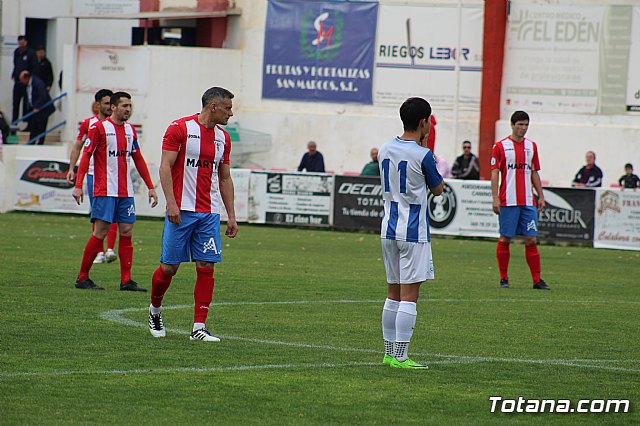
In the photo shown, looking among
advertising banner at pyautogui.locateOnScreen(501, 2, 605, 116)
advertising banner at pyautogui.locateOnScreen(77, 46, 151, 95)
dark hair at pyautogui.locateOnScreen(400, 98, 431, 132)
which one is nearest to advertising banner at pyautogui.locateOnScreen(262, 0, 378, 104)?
advertising banner at pyautogui.locateOnScreen(77, 46, 151, 95)

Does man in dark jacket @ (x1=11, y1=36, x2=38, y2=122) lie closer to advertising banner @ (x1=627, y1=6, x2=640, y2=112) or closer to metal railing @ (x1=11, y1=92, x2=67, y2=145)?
metal railing @ (x1=11, y1=92, x2=67, y2=145)

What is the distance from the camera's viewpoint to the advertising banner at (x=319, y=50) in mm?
33844

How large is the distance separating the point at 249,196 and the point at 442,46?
8762mm

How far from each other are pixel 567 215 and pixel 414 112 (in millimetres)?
16431

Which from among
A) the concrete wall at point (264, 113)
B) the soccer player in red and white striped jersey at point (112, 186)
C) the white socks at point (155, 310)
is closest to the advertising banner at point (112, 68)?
the concrete wall at point (264, 113)

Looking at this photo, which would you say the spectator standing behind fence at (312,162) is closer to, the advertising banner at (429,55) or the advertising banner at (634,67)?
the advertising banner at (429,55)

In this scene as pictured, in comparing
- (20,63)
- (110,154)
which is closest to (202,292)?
(110,154)

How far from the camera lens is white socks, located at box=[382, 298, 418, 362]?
8758mm

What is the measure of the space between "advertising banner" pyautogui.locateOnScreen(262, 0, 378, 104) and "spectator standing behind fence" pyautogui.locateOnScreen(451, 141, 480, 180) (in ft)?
19.0

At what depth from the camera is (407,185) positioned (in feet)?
28.7

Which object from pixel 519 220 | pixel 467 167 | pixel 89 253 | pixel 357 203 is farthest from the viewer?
pixel 467 167

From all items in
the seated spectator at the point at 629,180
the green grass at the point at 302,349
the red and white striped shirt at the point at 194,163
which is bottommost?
the green grass at the point at 302,349

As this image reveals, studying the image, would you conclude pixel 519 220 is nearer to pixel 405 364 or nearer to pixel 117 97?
pixel 117 97

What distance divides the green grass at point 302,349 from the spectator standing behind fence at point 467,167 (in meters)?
10.6
